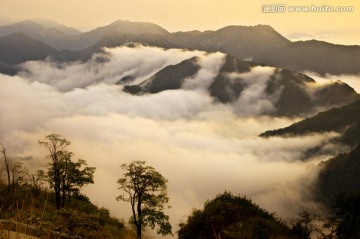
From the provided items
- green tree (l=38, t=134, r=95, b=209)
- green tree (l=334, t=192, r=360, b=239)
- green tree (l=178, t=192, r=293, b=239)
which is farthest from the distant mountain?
green tree (l=178, t=192, r=293, b=239)

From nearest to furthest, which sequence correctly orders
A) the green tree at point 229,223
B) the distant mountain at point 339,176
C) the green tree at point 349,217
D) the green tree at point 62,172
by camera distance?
1. the green tree at point 229,223
2. the green tree at point 349,217
3. the green tree at point 62,172
4. the distant mountain at point 339,176

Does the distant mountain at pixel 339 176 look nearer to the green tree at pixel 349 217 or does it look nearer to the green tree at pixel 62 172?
the green tree at pixel 349 217

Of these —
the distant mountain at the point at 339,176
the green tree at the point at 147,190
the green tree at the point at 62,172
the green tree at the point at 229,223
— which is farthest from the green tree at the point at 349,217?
the distant mountain at the point at 339,176

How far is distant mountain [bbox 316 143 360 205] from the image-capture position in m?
144

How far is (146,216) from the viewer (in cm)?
2684

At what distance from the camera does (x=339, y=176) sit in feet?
493

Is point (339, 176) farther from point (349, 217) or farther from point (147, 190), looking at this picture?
point (349, 217)

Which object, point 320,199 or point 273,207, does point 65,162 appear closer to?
point 320,199

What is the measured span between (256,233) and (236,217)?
448 centimetres

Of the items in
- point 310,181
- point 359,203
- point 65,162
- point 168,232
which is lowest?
point 168,232

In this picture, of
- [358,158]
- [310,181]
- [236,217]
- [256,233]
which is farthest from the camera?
[310,181]

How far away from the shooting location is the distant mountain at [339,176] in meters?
144

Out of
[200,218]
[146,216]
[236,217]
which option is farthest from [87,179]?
[236,217]

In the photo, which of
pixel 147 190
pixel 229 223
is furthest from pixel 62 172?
pixel 229 223
